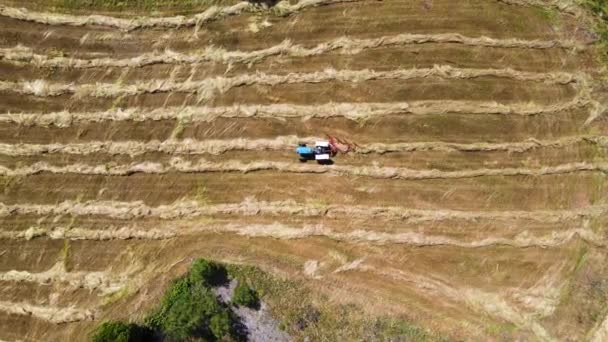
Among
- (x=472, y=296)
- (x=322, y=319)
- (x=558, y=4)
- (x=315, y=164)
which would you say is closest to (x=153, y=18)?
(x=315, y=164)

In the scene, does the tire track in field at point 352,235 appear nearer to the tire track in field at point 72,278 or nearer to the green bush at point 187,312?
the tire track in field at point 72,278

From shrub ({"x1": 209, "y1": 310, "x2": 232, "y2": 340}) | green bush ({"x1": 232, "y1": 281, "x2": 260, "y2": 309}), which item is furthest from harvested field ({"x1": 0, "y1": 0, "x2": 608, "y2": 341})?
shrub ({"x1": 209, "y1": 310, "x2": 232, "y2": 340})

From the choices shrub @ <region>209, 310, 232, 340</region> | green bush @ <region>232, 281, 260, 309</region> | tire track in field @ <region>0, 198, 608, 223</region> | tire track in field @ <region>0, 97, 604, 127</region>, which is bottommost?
shrub @ <region>209, 310, 232, 340</region>

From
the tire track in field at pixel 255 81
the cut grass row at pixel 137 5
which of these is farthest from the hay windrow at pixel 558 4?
the cut grass row at pixel 137 5

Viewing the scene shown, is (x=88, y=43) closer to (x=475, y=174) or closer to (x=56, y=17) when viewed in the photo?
(x=56, y=17)

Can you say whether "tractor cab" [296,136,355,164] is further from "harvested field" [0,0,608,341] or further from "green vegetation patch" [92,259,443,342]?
"green vegetation patch" [92,259,443,342]

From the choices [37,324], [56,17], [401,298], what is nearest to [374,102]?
→ [401,298]
